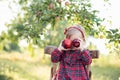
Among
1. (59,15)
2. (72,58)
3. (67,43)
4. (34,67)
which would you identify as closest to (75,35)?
(67,43)

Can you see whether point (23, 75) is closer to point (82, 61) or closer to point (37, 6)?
point (37, 6)

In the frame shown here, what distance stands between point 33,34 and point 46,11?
1.22ft

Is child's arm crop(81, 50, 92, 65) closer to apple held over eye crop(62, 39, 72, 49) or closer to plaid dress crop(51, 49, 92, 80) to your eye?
plaid dress crop(51, 49, 92, 80)

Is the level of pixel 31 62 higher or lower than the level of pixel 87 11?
lower

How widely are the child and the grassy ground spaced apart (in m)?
2.99

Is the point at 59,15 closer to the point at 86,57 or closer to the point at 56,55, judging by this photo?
the point at 56,55

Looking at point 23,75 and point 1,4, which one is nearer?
point 1,4

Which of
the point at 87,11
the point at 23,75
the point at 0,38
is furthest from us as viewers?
the point at 23,75

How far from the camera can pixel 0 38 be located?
7578 mm

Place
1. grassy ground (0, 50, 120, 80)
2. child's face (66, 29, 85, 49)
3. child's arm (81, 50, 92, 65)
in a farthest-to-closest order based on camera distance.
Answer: grassy ground (0, 50, 120, 80) → child's face (66, 29, 85, 49) → child's arm (81, 50, 92, 65)

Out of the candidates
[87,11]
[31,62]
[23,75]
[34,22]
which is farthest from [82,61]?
[31,62]

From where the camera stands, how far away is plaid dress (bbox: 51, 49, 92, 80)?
397cm

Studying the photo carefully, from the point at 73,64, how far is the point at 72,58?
63mm

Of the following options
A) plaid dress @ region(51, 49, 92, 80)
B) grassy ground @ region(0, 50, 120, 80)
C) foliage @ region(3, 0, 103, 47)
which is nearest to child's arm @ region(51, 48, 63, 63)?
plaid dress @ region(51, 49, 92, 80)
